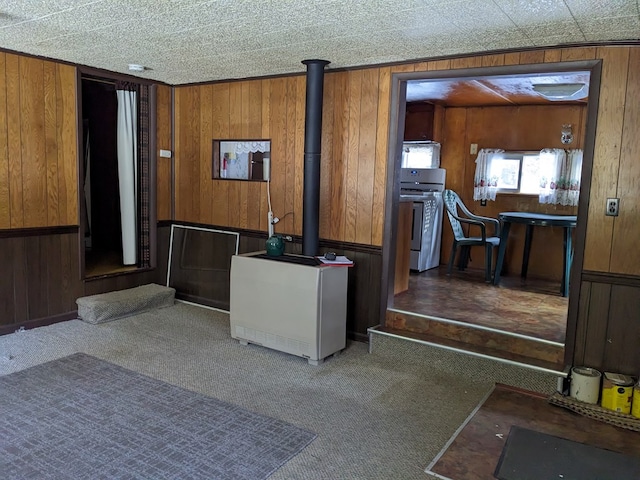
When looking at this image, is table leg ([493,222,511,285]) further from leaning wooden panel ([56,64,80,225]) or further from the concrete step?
leaning wooden panel ([56,64,80,225])

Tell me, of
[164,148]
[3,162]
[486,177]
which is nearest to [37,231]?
[3,162]

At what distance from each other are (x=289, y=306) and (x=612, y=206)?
7.55 ft

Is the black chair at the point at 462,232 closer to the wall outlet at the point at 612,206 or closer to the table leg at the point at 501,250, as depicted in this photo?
the table leg at the point at 501,250

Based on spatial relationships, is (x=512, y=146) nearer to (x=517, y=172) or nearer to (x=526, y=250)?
(x=517, y=172)

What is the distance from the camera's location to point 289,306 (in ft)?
12.8

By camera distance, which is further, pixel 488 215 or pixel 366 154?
pixel 488 215

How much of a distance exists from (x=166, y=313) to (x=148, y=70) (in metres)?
2.31

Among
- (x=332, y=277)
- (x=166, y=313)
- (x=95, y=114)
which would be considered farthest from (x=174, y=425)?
(x=95, y=114)

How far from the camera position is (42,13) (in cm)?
312

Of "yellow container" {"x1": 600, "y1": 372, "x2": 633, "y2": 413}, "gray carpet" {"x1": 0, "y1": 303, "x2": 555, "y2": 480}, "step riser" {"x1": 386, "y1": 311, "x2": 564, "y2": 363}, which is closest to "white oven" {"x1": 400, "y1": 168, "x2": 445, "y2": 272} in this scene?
"step riser" {"x1": 386, "y1": 311, "x2": 564, "y2": 363}

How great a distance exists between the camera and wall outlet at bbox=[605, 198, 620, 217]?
3.28 metres

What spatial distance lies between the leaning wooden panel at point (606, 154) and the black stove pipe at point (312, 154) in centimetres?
196

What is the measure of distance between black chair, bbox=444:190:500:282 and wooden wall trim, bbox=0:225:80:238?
13.1 feet

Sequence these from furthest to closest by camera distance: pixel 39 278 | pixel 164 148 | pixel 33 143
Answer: pixel 164 148, pixel 39 278, pixel 33 143
